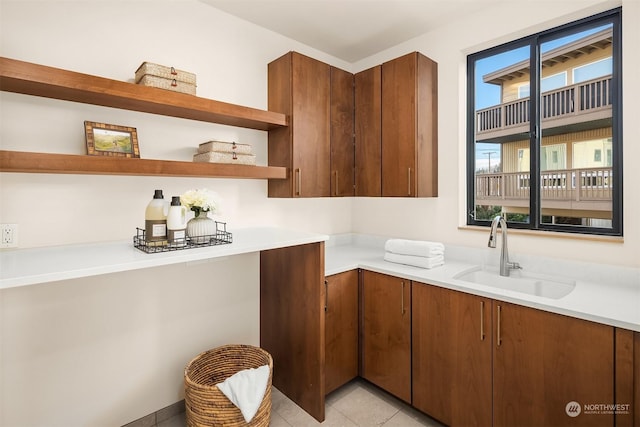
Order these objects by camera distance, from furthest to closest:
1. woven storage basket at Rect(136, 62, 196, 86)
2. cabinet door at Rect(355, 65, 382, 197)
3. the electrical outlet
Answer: cabinet door at Rect(355, 65, 382, 197)
woven storage basket at Rect(136, 62, 196, 86)
the electrical outlet

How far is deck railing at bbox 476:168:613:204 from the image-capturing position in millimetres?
1899

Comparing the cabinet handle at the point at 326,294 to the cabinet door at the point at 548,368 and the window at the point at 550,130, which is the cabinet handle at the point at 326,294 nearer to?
the cabinet door at the point at 548,368

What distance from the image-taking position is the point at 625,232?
1723 mm

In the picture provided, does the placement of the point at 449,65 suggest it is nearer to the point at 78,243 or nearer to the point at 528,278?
the point at 528,278

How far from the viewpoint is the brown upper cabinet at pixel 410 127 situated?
2281mm

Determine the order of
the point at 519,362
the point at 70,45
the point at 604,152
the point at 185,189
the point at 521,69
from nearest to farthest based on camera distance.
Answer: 1. the point at 519,362
2. the point at 70,45
3. the point at 604,152
4. the point at 185,189
5. the point at 521,69

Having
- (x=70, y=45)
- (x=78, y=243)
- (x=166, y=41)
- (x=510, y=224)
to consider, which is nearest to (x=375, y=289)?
(x=510, y=224)

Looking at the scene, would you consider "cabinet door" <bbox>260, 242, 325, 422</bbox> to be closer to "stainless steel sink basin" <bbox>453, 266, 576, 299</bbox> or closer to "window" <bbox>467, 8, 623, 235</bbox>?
"stainless steel sink basin" <bbox>453, 266, 576, 299</bbox>

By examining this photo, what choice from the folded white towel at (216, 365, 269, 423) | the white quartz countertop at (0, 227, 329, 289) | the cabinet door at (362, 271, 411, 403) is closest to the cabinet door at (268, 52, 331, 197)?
the white quartz countertop at (0, 227, 329, 289)

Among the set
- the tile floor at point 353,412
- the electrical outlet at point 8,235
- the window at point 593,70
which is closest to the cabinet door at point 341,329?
the tile floor at point 353,412

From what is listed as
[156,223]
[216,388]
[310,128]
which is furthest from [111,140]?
[216,388]

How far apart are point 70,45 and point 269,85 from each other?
3.84ft

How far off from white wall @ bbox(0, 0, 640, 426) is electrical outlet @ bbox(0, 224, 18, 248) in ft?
0.13

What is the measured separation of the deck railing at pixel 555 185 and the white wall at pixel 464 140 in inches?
6.0
